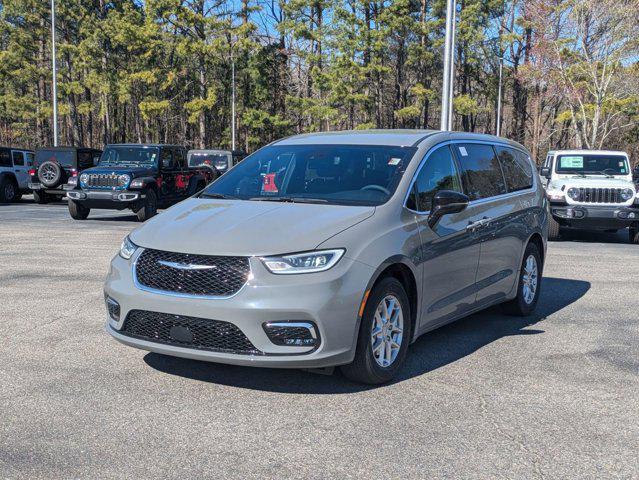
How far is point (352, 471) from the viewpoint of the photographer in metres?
3.56

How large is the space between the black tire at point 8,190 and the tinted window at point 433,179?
2068cm

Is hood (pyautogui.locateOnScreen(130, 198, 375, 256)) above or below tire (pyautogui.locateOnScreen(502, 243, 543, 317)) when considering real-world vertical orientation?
above

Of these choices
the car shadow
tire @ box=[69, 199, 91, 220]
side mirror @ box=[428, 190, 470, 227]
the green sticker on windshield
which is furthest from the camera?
tire @ box=[69, 199, 91, 220]

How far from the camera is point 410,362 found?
5477 millimetres

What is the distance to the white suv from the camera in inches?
925

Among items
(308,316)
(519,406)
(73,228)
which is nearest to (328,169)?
(308,316)

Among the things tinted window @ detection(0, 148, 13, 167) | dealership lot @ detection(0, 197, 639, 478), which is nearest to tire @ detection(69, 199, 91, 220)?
tinted window @ detection(0, 148, 13, 167)

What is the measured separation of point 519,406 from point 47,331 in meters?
3.98

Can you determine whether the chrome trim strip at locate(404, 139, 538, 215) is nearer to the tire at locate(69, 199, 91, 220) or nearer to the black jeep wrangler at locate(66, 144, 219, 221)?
the black jeep wrangler at locate(66, 144, 219, 221)

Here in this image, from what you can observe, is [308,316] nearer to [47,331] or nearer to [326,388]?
[326,388]

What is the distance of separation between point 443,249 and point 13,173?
849 inches

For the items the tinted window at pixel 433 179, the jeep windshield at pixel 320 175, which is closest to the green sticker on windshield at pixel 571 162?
the tinted window at pixel 433 179

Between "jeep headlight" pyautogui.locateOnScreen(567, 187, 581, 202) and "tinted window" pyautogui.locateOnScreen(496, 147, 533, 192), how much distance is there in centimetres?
681

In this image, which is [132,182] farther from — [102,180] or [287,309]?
[287,309]
